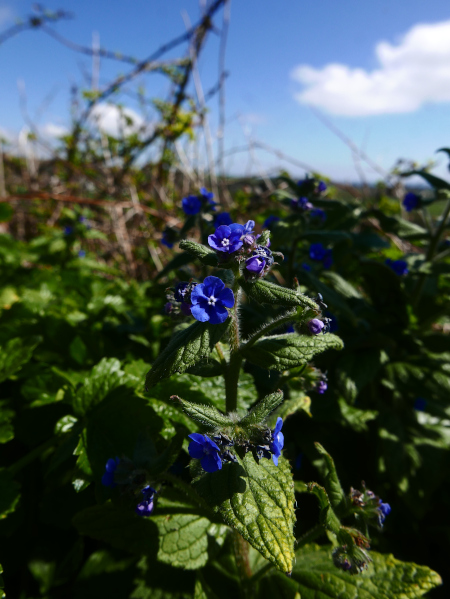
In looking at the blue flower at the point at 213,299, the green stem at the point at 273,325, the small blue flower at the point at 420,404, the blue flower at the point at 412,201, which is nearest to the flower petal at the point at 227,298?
the blue flower at the point at 213,299

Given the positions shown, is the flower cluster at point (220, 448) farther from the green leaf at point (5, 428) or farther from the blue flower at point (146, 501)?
the green leaf at point (5, 428)

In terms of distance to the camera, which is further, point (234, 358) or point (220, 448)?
point (234, 358)

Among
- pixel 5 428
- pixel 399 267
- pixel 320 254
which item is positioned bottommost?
pixel 5 428

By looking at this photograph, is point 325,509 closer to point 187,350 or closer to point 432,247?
point 187,350

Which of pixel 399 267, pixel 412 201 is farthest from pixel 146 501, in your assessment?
pixel 412 201

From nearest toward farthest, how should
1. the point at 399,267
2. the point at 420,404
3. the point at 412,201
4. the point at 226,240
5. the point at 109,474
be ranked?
1. the point at 226,240
2. the point at 109,474
3. the point at 399,267
4. the point at 420,404
5. the point at 412,201

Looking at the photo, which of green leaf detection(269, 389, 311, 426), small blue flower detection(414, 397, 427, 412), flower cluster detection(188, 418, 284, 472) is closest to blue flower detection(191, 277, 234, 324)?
flower cluster detection(188, 418, 284, 472)

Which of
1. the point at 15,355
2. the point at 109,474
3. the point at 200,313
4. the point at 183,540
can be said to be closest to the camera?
the point at 200,313
